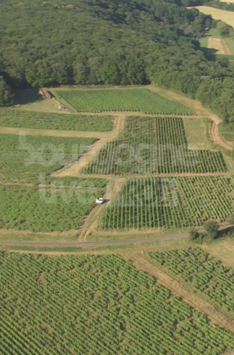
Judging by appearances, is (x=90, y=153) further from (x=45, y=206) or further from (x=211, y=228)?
(x=211, y=228)

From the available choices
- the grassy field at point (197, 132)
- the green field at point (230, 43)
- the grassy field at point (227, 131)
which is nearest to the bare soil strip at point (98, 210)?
the grassy field at point (197, 132)

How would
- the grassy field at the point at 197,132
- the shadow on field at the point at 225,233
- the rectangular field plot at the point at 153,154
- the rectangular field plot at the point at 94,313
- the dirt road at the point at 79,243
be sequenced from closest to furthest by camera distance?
the rectangular field plot at the point at 94,313, the dirt road at the point at 79,243, the shadow on field at the point at 225,233, the rectangular field plot at the point at 153,154, the grassy field at the point at 197,132

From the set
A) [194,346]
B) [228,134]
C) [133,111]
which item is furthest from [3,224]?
[228,134]

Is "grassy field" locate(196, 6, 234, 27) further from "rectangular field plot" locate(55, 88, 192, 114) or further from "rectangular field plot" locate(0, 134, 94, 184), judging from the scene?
"rectangular field plot" locate(0, 134, 94, 184)

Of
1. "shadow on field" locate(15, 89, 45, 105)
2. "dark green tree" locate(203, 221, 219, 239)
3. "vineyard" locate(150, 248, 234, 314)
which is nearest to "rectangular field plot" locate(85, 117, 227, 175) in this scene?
"dark green tree" locate(203, 221, 219, 239)

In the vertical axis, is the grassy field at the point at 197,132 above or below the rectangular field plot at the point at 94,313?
above

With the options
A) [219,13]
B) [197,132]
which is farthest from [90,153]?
[219,13]

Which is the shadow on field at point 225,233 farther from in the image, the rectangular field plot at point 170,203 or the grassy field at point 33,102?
the grassy field at point 33,102

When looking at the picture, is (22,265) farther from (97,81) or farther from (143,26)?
(143,26)
